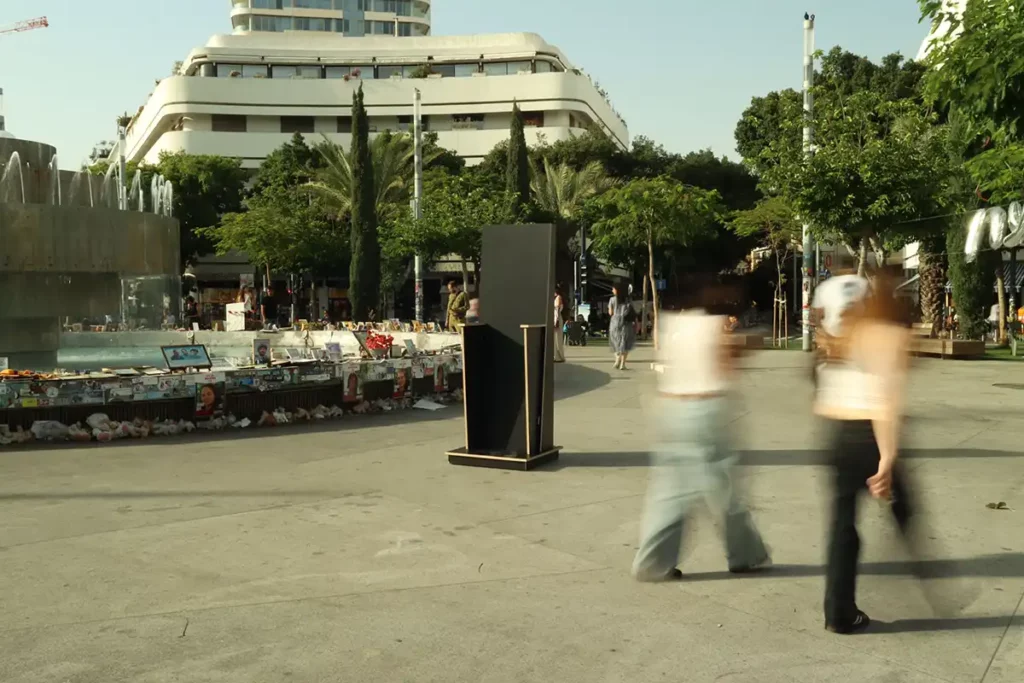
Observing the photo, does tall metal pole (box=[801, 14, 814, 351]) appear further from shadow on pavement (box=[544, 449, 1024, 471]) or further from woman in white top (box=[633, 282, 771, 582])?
woman in white top (box=[633, 282, 771, 582])

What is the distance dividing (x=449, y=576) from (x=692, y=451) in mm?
1440

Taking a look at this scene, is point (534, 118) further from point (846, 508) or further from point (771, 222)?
point (846, 508)

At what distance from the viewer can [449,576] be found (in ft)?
17.5

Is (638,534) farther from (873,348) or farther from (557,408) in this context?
(557,408)

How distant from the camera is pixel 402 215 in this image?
40844 millimetres

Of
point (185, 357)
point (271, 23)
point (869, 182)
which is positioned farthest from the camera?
point (271, 23)

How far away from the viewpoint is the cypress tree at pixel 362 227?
38875mm

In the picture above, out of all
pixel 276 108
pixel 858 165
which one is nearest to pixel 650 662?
pixel 858 165

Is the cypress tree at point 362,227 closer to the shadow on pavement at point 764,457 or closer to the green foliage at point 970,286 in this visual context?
the green foliage at point 970,286

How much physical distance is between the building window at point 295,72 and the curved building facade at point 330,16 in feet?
92.0

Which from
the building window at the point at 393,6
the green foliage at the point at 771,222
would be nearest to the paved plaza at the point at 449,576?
the green foliage at the point at 771,222

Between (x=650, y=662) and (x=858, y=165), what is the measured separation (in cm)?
1988

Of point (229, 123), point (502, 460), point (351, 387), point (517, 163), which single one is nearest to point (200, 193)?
point (229, 123)

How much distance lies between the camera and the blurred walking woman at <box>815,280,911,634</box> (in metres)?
4.31
